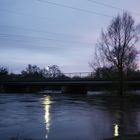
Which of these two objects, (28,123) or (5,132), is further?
(28,123)

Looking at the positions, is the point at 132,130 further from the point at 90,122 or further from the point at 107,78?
the point at 107,78

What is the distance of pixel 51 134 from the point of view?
20000mm

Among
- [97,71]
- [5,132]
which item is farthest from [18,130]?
[97,71]

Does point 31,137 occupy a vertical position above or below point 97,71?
below

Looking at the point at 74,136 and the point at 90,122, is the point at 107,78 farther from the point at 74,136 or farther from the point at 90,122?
the point at 74,136

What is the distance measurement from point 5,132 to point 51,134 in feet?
7.77

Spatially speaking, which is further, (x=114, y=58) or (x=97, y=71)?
(x=97, y=71)

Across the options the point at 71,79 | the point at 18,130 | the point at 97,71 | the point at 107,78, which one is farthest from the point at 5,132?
the point at 71,79

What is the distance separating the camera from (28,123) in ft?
81.0

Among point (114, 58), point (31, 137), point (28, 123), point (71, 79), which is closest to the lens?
point (31, 137)

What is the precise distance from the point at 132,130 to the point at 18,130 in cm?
585

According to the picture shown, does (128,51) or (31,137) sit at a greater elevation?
(128,51)

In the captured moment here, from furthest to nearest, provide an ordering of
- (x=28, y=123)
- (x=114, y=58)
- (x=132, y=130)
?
(x=114, y=58) → (x=28, y=123) → (x=132, y=130)

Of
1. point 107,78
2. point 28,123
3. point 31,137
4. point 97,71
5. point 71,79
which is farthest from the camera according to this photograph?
point 71,79
